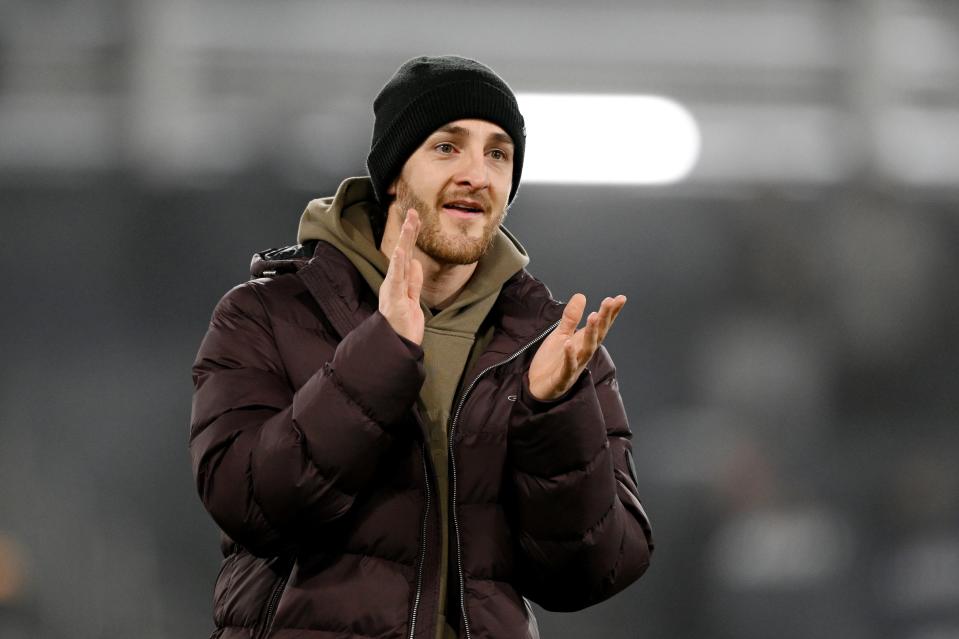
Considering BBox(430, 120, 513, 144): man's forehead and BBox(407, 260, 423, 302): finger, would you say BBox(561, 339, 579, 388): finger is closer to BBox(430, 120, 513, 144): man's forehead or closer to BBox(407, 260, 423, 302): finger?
BBox(407, 260, 423, 302): finger

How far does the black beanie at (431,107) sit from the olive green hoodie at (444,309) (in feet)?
0.22

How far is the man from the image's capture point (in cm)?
99

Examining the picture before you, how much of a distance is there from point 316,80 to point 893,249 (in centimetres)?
139

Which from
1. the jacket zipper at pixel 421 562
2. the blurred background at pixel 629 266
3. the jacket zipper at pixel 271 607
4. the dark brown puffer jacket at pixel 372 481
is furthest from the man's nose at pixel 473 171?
the blurred background at pixel 629 266

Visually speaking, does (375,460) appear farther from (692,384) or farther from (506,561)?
(692,384)

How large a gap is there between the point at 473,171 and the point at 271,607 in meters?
0.47

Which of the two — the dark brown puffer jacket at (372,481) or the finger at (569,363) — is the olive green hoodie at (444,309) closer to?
the dark brown puffer jacket at (372,481)

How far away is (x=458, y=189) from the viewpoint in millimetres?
1204

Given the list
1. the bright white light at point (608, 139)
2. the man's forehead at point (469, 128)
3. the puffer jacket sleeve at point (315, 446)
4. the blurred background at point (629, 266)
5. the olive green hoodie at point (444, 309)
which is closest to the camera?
the puffer jacket sleeve at point (315, 446)

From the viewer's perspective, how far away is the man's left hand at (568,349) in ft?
3.34

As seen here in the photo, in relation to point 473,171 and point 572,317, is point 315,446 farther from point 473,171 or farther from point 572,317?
point 473,171

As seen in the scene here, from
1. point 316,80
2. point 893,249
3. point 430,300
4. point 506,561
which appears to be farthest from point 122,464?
point 893,249

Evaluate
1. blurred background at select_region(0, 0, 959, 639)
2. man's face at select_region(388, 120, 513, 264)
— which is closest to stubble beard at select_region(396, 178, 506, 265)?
man's face at select_region(388, 120, 513, 264)

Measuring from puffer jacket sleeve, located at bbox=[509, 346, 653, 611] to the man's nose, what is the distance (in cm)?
24
